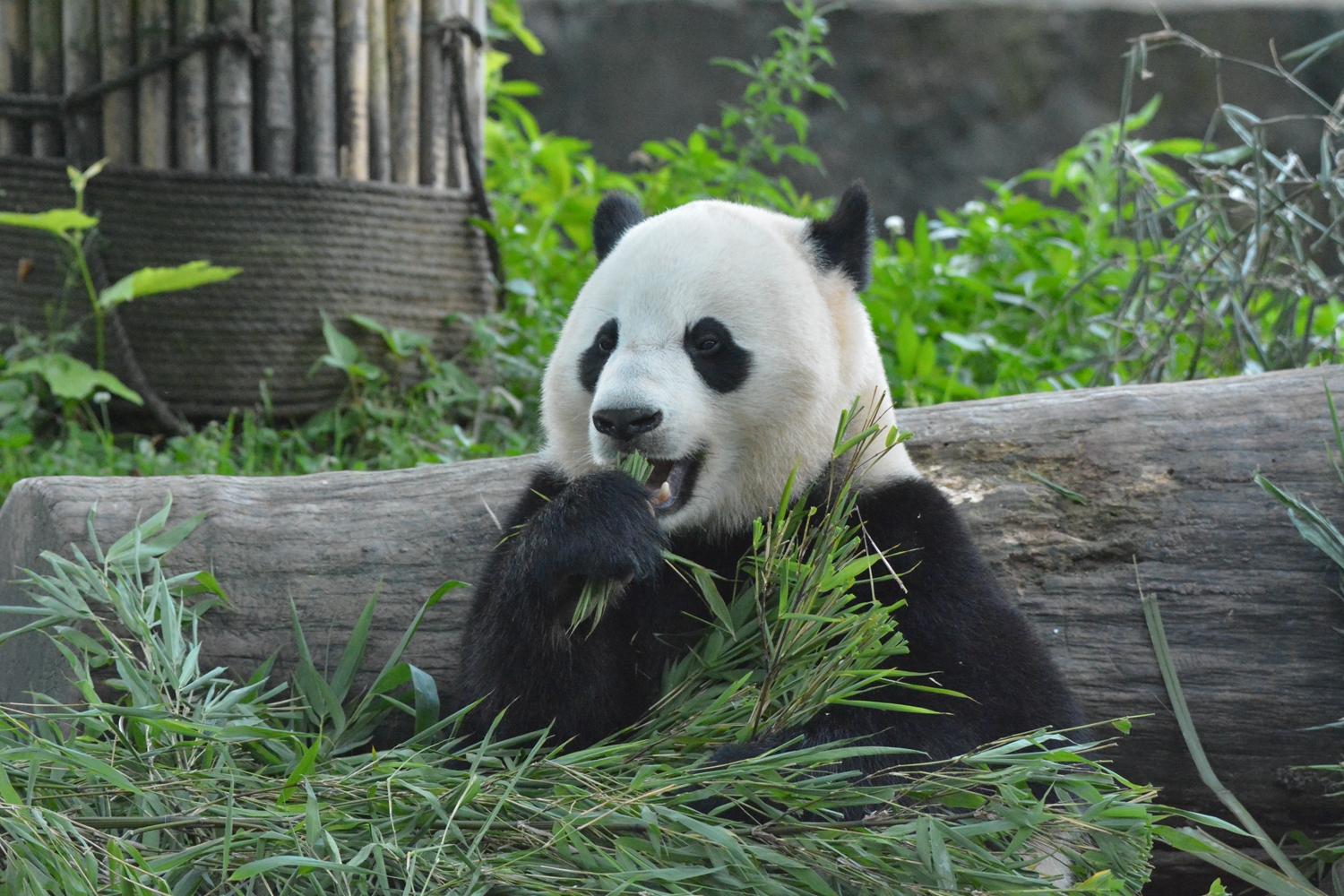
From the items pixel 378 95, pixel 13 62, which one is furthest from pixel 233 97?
pixel 13 62

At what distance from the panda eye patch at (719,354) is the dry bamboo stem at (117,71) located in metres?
3.32

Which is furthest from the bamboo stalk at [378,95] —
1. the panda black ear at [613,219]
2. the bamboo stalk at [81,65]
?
the panda black ear at [613,219]

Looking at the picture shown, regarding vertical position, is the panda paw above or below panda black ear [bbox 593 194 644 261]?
below

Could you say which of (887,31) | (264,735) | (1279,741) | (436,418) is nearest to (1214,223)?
(1279,741)

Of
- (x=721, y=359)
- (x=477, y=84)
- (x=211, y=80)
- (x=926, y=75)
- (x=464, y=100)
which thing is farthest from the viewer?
(x=926, y=75)

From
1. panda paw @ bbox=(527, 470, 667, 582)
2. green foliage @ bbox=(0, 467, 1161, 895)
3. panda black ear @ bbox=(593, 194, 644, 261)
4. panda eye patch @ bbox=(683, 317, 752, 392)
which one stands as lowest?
green foliage @ bbox=(0, 467, 1161, 895)

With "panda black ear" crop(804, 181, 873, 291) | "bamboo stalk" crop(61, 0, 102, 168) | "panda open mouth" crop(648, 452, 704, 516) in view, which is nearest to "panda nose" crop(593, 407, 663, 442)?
"panda open mouth" crop(648, 452, 704, 516)

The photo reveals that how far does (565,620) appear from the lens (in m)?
2.65

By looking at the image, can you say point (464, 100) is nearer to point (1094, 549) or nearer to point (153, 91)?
point (153, 91)

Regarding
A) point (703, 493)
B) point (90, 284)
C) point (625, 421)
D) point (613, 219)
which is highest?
point (613, 219)

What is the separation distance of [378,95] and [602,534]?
3422mm

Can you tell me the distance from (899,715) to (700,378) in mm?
749

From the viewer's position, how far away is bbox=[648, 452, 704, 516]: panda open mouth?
275 centimetres

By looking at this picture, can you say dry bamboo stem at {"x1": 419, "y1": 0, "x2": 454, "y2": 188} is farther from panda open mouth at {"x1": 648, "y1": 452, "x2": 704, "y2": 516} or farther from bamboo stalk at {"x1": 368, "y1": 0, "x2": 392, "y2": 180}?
panda open mouth at {"x1": 648, "y1": 452, "x2": 704, "y2": 516}
